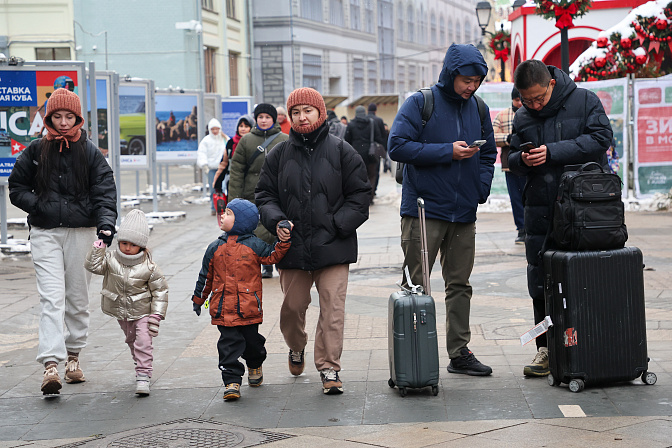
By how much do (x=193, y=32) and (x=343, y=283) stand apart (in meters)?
38.3

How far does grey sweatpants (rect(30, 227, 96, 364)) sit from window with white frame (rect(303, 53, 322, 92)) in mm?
46686

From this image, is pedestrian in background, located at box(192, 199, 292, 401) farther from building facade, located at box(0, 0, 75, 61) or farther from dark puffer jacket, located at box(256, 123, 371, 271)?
building facade, located at box(0, 0, 75, 61)

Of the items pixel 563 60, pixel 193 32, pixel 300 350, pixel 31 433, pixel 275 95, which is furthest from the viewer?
pixel 275 95

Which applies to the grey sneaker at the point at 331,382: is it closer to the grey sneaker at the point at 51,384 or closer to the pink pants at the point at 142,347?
the pink pants at the point at 142,347

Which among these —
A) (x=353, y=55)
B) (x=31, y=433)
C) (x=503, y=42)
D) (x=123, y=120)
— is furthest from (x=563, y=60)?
(x=353, y=55)

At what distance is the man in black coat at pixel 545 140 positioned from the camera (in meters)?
5.74

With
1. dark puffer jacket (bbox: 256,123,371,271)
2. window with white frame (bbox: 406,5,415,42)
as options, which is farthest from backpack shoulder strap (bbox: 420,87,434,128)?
window with white frame (bbox: 406,5,415,42)

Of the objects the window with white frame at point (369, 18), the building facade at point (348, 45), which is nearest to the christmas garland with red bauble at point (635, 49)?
the building facade at point (348, 45)

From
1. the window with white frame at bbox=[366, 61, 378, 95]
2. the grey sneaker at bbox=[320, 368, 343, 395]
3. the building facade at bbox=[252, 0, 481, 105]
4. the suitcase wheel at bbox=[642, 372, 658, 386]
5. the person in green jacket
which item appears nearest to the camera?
the suitcase wheel at bbox=[642, 372, 658, 386]

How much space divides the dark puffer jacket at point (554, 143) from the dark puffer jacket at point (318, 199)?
3.04ft

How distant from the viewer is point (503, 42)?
83.5ft

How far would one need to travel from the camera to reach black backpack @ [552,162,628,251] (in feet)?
17.8

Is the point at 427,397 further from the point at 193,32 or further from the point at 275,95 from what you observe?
the point at 275,95

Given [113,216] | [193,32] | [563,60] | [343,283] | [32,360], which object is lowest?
[32,360]
